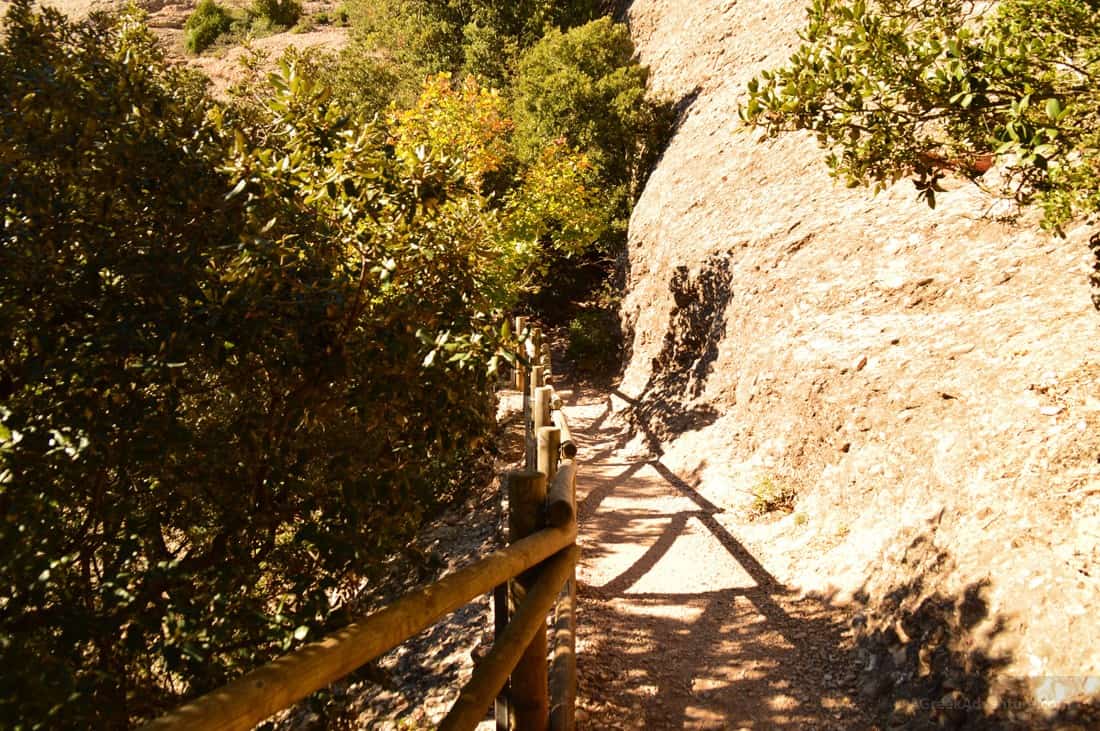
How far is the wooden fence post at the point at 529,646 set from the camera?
3000mm

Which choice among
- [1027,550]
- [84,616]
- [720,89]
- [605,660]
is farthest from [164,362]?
[720,89]

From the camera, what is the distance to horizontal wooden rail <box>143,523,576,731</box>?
1.31 meters

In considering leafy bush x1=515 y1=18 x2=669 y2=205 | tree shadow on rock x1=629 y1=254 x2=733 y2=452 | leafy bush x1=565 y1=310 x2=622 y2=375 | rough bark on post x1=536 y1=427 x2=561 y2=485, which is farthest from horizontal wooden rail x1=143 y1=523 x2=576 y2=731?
leafy bush x1=515 y1=18 x2=669 y2=205

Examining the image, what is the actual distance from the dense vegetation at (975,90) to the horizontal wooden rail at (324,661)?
113 inches

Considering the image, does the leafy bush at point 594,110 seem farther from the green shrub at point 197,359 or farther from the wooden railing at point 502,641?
the green shrub at point 197,359

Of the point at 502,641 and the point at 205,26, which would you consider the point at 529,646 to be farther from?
the point at 205,26

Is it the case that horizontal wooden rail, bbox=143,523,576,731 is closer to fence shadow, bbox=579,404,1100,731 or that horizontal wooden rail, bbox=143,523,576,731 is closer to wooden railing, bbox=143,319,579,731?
wooden railing, bbox=143,319,579,731

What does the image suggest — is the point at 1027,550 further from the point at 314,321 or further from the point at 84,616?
the point at 84,616

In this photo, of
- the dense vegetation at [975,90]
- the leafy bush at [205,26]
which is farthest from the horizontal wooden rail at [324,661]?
the leafy bush at [205,26]

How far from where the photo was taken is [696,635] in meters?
5.06

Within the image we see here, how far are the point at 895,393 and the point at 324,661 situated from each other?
560cm

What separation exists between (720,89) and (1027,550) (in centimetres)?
1246

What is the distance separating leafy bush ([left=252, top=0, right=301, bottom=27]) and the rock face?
44.5m

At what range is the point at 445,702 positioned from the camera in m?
4.53
